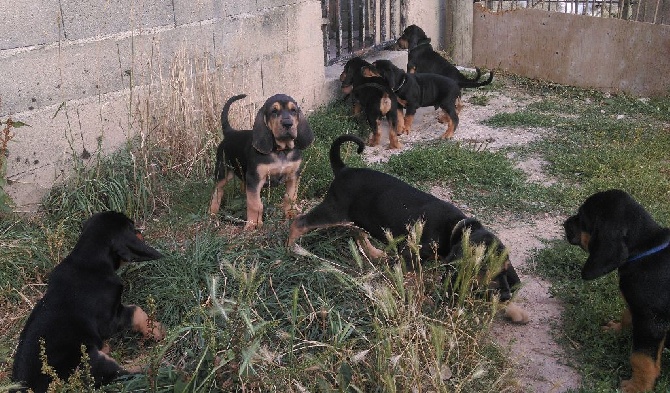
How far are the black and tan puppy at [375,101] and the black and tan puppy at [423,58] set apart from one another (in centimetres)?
142

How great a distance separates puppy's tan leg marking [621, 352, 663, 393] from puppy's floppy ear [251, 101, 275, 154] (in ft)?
9.58

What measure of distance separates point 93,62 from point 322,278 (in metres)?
3.05

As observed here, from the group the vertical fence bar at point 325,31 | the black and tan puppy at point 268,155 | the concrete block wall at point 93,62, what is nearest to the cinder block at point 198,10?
the concrete block wall at point 93,62

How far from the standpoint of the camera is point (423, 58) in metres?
9.69

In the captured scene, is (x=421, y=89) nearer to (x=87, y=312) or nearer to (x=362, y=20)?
(x=362, y=20)

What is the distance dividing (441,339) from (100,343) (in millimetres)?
1817

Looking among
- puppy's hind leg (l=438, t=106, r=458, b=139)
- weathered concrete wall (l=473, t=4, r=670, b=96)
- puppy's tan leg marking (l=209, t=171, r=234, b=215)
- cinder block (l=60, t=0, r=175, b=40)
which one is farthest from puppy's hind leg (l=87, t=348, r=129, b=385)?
weathered concrete wall (l=473, t=4, r=670, b=96)

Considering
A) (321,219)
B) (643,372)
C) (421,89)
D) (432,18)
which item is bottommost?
(643,372)

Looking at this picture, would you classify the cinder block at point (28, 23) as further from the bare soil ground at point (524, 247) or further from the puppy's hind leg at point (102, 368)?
the bare soil ground at point (524, 247)

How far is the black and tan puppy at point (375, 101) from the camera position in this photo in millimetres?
7812

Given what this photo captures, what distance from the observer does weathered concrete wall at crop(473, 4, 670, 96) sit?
960 centimetres

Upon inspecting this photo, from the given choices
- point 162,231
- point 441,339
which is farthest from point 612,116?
point 441,339

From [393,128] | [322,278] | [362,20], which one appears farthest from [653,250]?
[362,20]

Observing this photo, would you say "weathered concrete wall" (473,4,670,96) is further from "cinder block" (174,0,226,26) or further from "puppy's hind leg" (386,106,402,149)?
"cinder block" (174,0,226,26)
